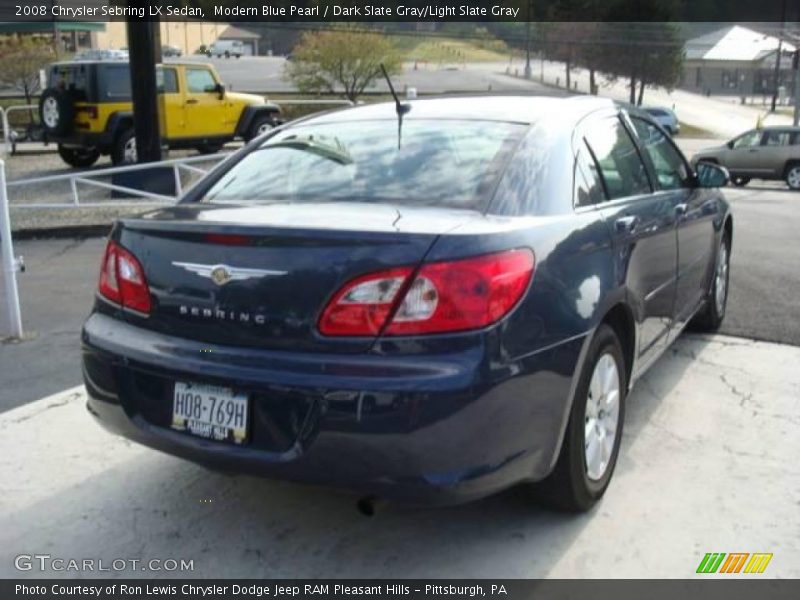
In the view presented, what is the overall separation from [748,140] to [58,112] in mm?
16216

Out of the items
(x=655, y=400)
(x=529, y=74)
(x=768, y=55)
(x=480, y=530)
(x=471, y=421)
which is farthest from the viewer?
(x=768, y=55)

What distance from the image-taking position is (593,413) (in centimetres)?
324

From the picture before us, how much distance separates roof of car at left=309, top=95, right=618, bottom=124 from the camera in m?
3.55

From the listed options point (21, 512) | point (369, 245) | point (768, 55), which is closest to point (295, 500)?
point (21, 512)

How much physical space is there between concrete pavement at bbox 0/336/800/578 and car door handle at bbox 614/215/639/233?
1.03 m

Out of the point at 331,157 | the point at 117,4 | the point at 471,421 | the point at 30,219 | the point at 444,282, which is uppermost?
the point at 117,4

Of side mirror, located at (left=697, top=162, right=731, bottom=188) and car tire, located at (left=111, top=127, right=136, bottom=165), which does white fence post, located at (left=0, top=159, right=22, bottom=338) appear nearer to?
side mirror, located at (left=697, top=162, right=731, bottom=188)

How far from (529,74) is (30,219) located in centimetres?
3985

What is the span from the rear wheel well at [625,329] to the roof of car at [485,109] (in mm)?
838

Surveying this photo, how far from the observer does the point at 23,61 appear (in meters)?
31.3

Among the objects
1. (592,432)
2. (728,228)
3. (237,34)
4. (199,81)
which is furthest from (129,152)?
(237,34)

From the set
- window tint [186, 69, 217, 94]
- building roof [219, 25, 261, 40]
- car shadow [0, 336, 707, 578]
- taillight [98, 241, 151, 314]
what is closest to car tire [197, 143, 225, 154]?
window tint [186, 69, 217, 94]

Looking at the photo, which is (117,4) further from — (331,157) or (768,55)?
(768,55)

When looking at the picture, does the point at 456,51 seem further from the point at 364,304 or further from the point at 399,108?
the point at 364,304
